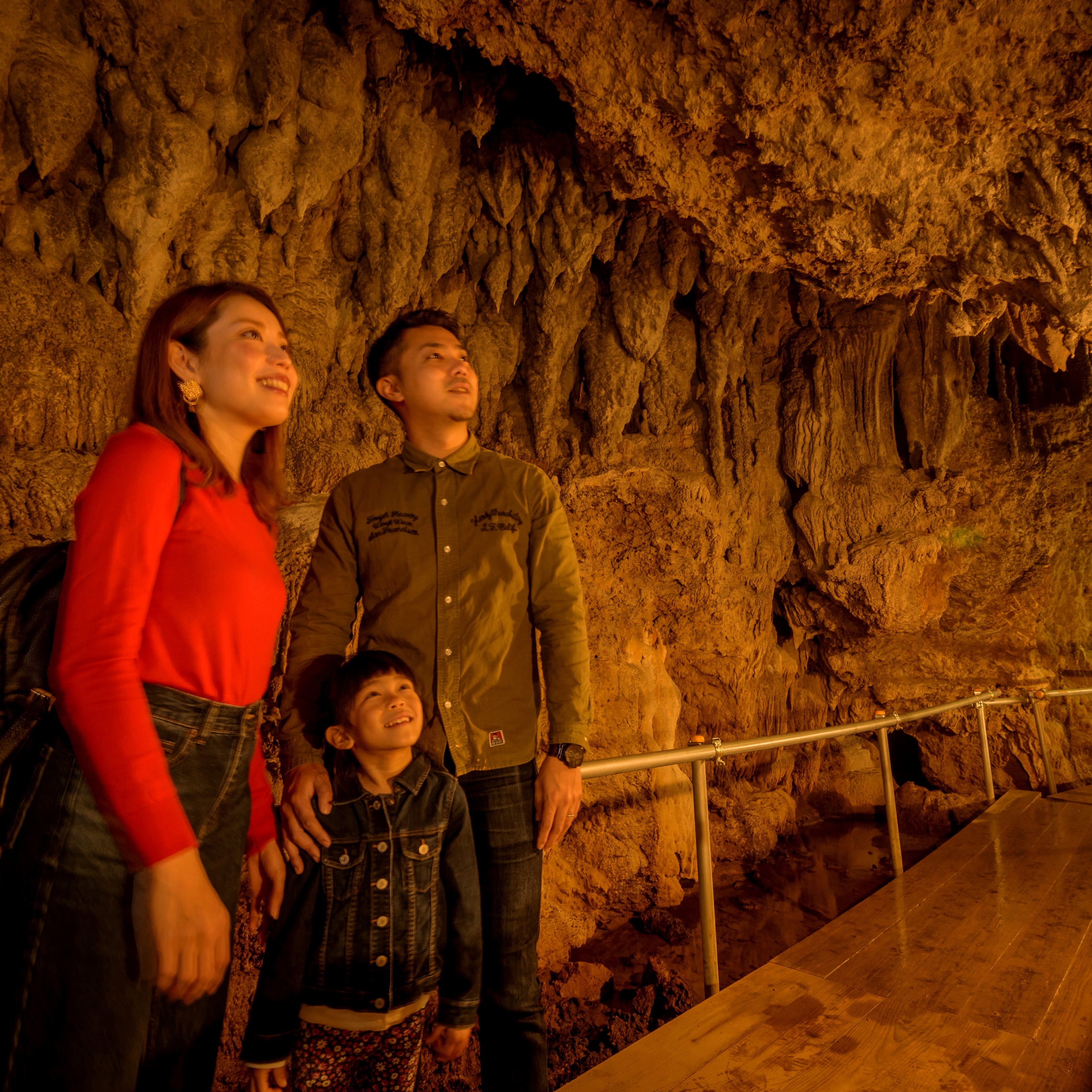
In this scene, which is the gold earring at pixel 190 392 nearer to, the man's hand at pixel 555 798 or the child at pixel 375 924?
the child at pixel 375 924

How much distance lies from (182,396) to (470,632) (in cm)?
75

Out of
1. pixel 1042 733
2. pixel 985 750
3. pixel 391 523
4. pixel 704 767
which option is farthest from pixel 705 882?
pixel 1042 733

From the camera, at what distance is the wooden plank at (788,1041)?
1.78m

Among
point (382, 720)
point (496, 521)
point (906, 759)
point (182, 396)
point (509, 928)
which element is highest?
point (182, 396)

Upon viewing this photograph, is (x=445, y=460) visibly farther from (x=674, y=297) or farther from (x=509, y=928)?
(x=674, y=297)

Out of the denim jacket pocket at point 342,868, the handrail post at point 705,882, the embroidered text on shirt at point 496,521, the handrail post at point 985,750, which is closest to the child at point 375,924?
the denim jacket pocket at point 342,868

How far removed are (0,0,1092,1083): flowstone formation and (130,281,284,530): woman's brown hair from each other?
219mm

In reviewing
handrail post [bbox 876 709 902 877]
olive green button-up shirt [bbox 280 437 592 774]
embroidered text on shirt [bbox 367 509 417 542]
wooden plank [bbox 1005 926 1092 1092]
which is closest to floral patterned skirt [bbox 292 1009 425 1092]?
olive green button-up shirt [bbox 280 437 592 774]

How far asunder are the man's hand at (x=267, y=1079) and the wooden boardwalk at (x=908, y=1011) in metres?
0.71

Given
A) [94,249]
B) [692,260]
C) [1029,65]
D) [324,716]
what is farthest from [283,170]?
[324,716]

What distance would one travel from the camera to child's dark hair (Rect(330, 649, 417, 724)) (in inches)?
58.4

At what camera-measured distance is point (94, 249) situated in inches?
204

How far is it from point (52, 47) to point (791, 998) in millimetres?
6662

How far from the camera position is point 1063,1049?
1.94 meters
